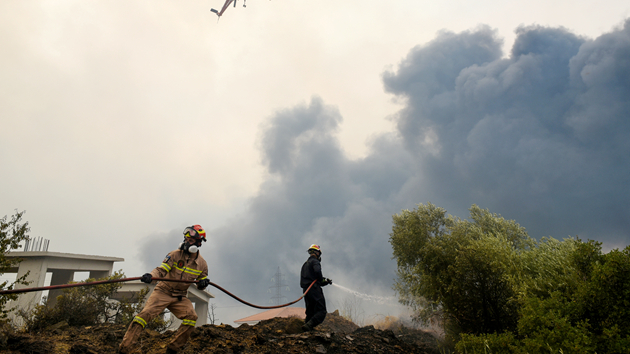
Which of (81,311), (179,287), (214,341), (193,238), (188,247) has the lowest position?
(214,341)

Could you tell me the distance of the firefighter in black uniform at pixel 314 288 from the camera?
1045cm

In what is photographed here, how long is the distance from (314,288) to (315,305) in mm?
534

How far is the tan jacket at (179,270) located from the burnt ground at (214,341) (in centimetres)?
142

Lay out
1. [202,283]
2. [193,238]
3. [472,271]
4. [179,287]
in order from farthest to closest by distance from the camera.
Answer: [472,271] → [193,238] → [202,283] → [179,287]

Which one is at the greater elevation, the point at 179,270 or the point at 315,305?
the point at 179,270

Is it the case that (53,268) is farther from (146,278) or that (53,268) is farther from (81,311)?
(146,278)

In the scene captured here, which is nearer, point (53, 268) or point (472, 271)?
point (472, 271)

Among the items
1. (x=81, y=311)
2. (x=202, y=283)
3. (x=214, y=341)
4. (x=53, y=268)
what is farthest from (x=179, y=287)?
(x=53, y=268)

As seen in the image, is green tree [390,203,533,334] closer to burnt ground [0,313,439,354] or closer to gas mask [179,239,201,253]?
burnt ground [0,313,439,354]

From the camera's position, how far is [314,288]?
1088cm

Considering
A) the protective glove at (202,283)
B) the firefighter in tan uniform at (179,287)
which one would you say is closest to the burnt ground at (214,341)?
the firefighter in tan uniform at (179,287)

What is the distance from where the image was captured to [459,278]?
46.4ft

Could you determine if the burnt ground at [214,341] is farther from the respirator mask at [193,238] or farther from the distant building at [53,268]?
the distant building at [53,268]

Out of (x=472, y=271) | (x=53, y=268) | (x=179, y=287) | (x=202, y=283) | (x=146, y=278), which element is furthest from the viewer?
(x=53, y=268)
